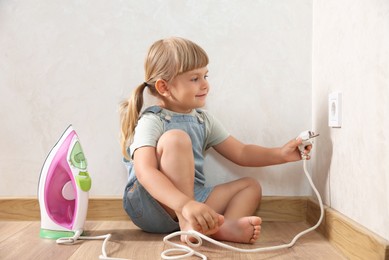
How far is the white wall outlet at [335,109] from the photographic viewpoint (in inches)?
44.1

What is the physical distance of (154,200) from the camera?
1.22m

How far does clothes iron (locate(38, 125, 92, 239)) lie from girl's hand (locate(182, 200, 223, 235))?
33cm

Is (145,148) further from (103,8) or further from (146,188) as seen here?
(103,8)

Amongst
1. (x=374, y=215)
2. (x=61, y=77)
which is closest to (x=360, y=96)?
(x=374, y=215)

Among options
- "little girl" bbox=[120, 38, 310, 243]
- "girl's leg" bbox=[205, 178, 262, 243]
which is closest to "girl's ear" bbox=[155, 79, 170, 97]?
"little girl" bbox=[120, 38, 310, 243]

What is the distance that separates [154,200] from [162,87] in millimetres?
305

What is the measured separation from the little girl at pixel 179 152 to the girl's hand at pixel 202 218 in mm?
29

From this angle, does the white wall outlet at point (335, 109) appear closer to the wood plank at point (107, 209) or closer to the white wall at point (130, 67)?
the white wall at point (130, 67)

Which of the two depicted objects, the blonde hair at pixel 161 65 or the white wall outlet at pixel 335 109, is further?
the blonde hair at pixel 161 65

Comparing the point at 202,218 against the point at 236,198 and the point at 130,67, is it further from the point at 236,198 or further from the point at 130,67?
the point at 130,67

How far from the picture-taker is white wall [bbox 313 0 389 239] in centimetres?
86

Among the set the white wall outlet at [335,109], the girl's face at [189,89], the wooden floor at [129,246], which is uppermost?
the girl's face at [189,89]

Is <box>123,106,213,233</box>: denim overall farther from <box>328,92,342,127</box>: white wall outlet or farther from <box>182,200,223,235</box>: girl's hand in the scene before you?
<box>328,92,342,127</box>: white wall outlet

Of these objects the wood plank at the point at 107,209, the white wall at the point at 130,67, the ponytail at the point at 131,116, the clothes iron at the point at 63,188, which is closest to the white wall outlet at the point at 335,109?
the white wall at the point at 130,67
